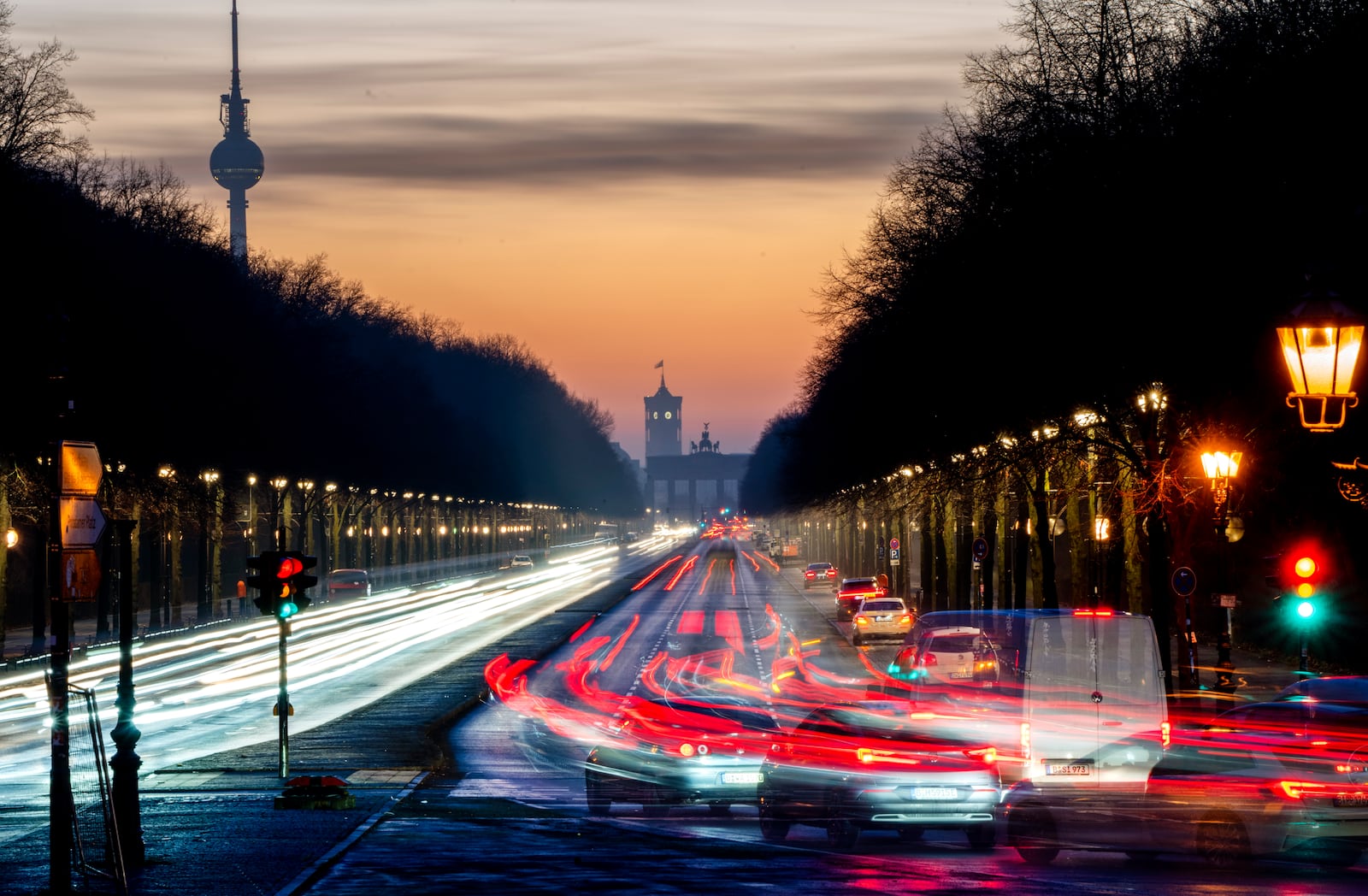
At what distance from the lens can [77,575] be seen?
15984 millimetres

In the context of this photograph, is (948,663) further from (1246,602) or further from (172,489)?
(172,489)

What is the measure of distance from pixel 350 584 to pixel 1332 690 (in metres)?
79.0

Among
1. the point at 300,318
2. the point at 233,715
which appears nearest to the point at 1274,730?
the point at 233,715

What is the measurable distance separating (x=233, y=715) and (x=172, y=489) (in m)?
32.0

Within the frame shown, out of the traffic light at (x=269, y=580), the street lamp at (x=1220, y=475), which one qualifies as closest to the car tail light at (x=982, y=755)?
the traffic light at (x=269, y=580)

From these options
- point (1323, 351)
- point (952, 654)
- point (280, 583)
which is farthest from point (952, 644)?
point (1323, 351)

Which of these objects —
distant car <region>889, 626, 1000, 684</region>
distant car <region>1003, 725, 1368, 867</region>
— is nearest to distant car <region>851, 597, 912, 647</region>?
distant car <region>889, 626, 1000, 684</region>

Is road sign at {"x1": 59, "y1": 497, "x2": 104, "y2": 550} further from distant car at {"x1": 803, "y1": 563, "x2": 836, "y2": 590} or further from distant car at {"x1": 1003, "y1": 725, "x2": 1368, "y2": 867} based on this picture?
distant car at {"x1": 803, "y1": 563, "x2": 836, "y2": 590}

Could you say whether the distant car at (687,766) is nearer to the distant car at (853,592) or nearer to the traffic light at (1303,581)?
the traffic light at (1303,581)

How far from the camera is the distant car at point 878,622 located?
57688 mm

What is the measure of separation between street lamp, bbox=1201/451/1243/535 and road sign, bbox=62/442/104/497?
836 inches

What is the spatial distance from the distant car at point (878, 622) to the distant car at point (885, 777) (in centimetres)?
3760

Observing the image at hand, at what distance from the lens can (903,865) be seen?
1844 cm

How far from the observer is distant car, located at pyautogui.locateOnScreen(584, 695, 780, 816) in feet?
75.3
